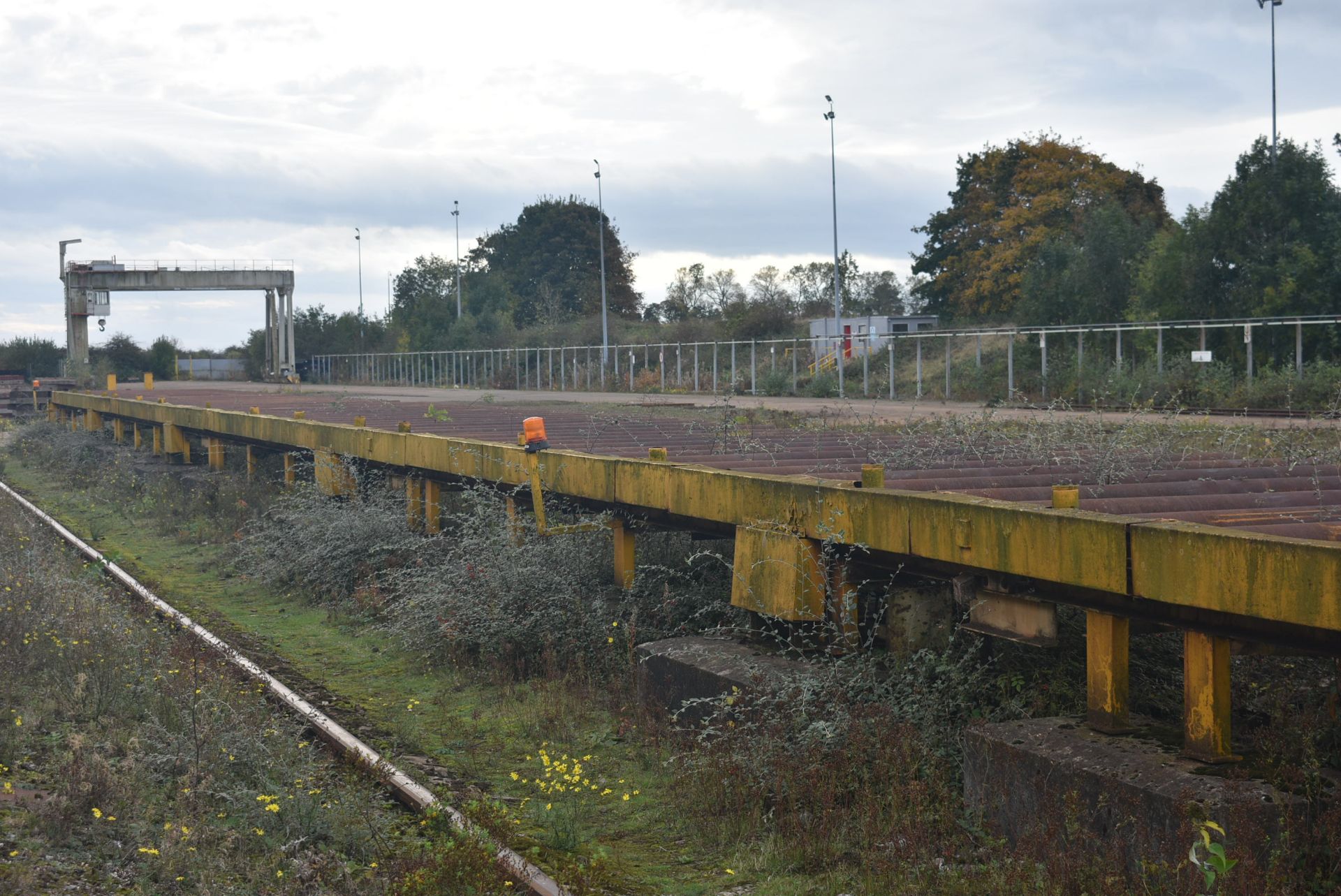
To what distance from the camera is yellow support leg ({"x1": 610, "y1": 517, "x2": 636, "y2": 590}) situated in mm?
8430

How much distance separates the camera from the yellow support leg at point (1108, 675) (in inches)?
190

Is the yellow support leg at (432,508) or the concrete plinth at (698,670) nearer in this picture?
the concrete plinth at (698,670)

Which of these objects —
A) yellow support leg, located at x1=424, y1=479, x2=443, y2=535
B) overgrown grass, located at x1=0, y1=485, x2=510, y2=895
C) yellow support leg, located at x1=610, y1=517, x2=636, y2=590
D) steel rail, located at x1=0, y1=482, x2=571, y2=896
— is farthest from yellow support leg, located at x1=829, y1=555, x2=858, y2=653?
yellow support leg, located at x1=424, y1=479, x2=443, y2=535

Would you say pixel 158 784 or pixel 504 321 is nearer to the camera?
pixel 158 784

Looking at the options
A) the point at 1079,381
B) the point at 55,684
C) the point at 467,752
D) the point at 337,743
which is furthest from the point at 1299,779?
the point at 1079,381

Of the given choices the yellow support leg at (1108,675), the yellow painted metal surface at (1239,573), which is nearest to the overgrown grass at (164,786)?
the yellow support leg at (1108,675)

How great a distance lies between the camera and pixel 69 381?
1543 inches

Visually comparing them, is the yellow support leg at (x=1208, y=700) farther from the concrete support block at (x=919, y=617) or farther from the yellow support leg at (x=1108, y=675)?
the concrete support block at (x=919, y=617)

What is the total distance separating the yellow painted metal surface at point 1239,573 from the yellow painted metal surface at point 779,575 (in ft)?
6.48

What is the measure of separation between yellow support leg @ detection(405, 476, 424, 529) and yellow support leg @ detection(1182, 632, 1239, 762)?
8.14 meters

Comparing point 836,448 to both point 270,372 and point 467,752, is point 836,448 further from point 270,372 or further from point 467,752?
point 270,372

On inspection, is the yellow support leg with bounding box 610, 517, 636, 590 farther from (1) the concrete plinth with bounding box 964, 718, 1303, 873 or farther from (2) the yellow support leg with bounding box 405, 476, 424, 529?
(1) the concrete plinth with bounding box 964, 718, 1303, 873

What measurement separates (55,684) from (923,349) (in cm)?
3561

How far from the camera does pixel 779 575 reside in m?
6.34
